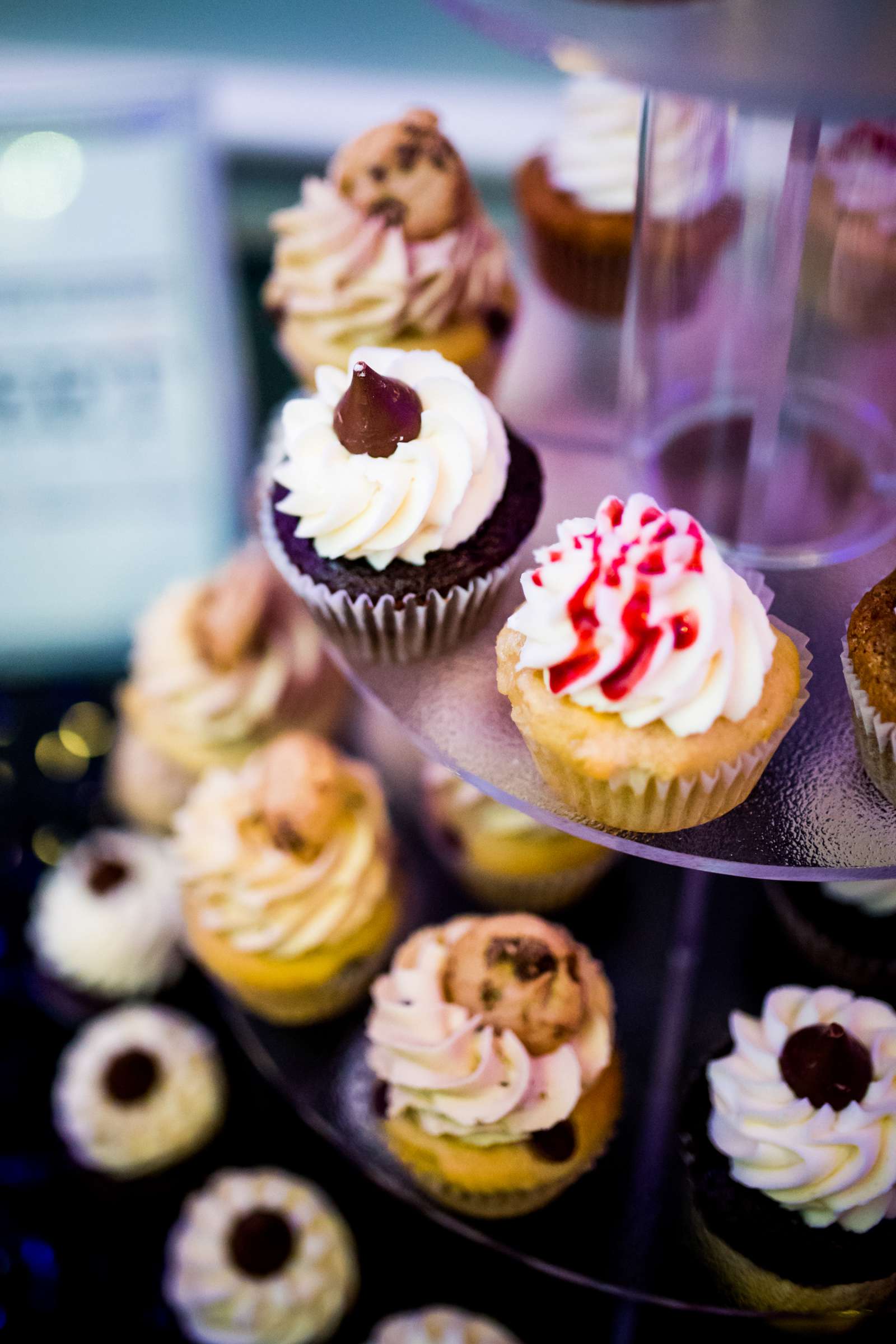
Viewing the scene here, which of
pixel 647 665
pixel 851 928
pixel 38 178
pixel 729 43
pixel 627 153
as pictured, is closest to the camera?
pixel 729 43

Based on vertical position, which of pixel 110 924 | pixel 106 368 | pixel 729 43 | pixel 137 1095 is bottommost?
→ pixel 137 1095

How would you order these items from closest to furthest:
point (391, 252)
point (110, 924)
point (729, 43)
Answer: point (729, 43), point (391, 252), point (110, 924)

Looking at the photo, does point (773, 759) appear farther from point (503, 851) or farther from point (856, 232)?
point (856, 232)

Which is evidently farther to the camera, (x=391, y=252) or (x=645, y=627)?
(x=391, y=252)

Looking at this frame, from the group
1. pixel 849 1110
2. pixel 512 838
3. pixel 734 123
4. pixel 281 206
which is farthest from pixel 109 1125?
pixel 281 206

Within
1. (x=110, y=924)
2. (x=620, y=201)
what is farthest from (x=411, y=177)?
(x=110, y=924)

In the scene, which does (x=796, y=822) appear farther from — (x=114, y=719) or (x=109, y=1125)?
(x=114, y=719)

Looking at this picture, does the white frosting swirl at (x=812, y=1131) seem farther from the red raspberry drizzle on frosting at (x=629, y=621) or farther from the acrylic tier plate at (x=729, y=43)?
the acrylic tier plate at (x=729, y=43)
